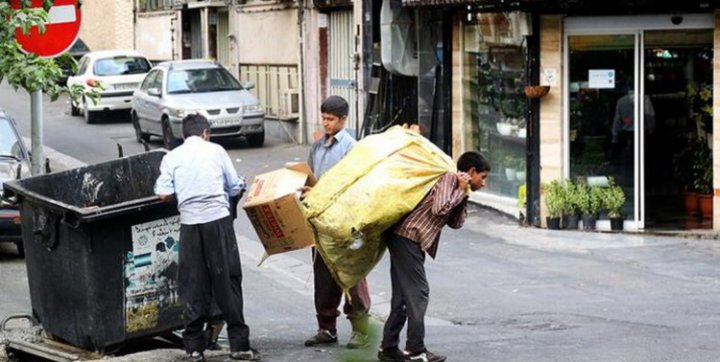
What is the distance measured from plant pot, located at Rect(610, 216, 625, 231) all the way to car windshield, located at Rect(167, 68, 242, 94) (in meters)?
11.4

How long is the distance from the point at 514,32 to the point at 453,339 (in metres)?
7.70

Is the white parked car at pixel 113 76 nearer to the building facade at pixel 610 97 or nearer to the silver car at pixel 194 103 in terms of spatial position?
the silver car at pixel 194 103

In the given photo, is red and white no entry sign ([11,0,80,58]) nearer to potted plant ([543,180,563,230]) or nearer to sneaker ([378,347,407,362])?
sneaker ([378,347,407,362])

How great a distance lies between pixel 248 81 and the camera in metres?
30.4

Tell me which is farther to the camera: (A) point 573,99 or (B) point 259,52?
(B) point 259,52

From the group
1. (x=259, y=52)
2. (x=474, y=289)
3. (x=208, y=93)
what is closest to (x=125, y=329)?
(x=474, y=289)

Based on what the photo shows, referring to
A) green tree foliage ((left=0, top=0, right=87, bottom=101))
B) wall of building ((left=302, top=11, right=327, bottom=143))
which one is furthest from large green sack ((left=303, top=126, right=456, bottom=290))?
wall of building ((left=302, top=11, right=327, bottom=143))

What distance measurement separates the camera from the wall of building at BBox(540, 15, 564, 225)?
16.5 metres

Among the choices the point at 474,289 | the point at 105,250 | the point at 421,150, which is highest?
the point at 421,150

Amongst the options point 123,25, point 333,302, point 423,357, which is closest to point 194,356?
point 333,302

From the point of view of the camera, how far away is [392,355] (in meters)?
9.01

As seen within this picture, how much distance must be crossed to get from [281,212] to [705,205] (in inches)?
367

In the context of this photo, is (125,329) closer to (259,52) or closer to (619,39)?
(619,39)

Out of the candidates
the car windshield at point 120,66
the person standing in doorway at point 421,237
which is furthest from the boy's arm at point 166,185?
the car windshield at point 120,66
